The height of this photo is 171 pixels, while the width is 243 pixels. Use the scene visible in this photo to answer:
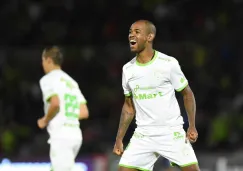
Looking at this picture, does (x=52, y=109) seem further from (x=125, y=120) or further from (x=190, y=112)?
(x=190, y=112)

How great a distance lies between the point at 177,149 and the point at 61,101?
200cm

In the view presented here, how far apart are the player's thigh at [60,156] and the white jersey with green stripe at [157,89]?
1.65 m

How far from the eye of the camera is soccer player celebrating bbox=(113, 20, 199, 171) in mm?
6879

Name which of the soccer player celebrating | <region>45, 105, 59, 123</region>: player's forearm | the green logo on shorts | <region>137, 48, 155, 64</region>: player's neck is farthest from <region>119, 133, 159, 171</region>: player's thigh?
<region>45, 105, 59, 123</region>: player's forearm

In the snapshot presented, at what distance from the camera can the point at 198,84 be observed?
45.4 ft

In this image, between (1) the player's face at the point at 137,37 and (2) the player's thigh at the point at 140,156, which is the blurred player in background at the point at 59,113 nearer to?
(2) the player's thigh at the point at 140,156

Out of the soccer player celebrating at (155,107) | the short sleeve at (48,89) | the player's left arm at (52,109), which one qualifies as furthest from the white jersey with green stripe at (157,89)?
the short sleeve at (48,89)

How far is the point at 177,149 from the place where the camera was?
22.5ft

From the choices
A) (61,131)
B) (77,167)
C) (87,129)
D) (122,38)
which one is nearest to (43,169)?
(77,167)

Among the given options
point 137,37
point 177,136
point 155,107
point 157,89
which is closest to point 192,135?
point 177,136

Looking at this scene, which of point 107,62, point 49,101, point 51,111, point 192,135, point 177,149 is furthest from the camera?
point 107,62

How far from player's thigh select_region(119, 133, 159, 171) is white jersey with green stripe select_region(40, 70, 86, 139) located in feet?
5.27

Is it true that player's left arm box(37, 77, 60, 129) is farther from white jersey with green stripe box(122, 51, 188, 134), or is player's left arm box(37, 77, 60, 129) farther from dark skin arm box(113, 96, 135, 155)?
white jersey with green stripe box(122, 51, 188, 134)

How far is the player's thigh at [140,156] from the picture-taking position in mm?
6898
